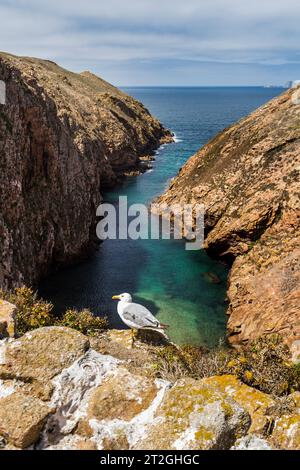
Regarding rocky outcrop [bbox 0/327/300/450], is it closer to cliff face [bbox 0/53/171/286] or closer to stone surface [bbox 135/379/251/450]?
stone surface [bbox 135/379/251/450]

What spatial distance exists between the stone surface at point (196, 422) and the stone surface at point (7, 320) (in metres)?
5.36

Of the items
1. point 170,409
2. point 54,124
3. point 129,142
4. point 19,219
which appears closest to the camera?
point 170,409

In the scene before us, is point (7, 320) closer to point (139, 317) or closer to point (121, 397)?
point (121, 397)

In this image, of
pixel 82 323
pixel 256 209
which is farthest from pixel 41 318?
pixel 256 209

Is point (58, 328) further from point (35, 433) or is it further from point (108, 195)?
point (108, 195)

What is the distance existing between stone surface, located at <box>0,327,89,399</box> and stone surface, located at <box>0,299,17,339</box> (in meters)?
1.45

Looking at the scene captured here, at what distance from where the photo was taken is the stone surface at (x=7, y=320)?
11758 mm

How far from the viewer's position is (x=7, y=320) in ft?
40.1

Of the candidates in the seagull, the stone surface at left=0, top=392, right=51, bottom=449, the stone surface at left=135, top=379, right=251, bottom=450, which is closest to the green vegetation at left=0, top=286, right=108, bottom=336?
the seagull

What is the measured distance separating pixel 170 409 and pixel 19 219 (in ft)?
91.2

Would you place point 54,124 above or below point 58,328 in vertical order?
above

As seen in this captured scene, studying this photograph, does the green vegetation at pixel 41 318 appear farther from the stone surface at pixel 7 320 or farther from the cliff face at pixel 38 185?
the cliff face at pixel 38 185
